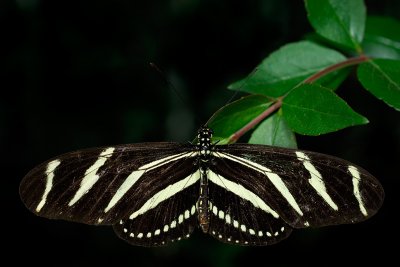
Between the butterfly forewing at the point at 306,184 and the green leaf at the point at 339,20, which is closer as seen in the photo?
the butterfly forewing at the point at 306,184

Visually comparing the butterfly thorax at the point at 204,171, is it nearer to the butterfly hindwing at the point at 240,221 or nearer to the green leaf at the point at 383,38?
the butterfly hindwing at the point at 240,221

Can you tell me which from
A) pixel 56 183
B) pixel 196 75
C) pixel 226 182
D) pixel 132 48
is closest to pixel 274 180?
pixel 226 182

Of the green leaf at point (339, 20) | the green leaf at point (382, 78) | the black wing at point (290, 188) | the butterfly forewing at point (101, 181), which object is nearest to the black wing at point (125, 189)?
the butterfly forewing at point (101, 181)

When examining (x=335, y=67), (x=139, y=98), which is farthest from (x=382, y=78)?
(x=139, y=98)

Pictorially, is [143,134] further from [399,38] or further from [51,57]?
[399,38]

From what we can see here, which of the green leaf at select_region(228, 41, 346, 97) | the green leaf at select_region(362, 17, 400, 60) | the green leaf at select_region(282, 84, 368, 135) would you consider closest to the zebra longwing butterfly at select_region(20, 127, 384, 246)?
the green leaf at select_region(282, 84, 368, 135)

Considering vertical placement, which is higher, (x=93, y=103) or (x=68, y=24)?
(x=68, y=24)
